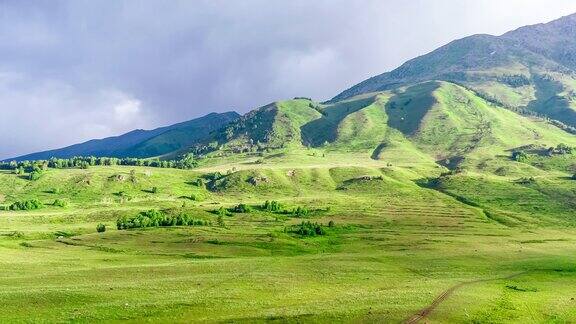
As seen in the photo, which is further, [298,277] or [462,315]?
[298,277]

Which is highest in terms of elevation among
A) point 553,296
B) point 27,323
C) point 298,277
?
point 27,323

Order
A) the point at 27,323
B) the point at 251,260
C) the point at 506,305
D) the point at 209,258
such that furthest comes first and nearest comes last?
the point at 209,258 < the point at 251,260 < the point at 506,305 < the point at 27,323

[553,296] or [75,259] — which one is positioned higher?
[75,259]

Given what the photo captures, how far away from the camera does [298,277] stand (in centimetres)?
10925

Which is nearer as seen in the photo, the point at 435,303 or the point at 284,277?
the point at 435,303

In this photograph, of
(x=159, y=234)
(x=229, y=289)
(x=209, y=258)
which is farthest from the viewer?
(x=159, y=234)

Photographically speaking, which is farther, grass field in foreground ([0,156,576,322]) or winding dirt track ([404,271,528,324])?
grass field in foreground ([0,156,576,322])

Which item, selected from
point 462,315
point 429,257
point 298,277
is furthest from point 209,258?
point 462,315

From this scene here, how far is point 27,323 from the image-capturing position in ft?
251

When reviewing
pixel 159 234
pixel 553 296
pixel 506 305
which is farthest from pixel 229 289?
pixel 159 234

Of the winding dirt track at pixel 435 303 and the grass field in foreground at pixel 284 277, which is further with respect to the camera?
the grass field in foreground at pixel 284 277

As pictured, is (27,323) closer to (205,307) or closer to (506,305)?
(205,307)

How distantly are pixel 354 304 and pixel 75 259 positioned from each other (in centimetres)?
8762

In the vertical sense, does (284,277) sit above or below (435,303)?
above
